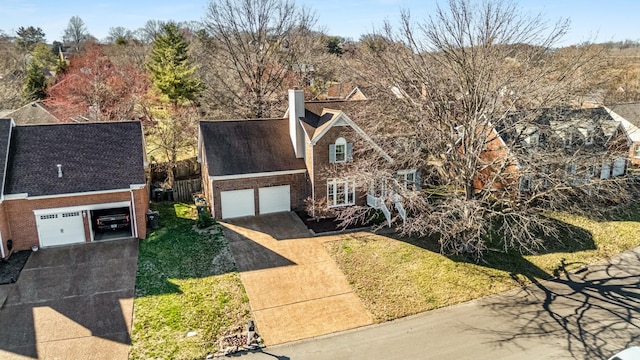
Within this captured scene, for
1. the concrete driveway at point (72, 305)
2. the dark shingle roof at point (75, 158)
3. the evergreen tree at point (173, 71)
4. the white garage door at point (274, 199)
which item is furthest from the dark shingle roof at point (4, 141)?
the evergreen tree at point (173, 71)

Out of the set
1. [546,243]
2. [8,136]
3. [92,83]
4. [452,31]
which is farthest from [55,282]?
[92,83]

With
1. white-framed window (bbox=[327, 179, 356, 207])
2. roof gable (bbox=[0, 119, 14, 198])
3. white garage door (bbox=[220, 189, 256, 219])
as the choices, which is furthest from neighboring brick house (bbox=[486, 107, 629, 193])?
roof gable (bbox=[0, 119, 14, 198])

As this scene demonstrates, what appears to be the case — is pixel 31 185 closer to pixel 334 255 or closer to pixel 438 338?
pixel 334 255

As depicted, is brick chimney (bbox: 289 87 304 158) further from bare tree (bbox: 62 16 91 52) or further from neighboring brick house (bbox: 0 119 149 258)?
bare tree (bbox: 62 16 91 52)

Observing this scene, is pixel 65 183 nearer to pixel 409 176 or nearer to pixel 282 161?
pixel 282 161

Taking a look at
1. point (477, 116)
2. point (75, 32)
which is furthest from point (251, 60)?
point (75, 32)

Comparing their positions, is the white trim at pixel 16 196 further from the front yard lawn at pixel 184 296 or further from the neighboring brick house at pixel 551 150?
the neighboring brick house at pixel 551 150

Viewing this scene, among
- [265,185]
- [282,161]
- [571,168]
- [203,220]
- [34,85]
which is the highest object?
[34,85]
